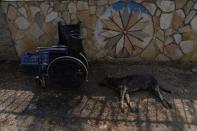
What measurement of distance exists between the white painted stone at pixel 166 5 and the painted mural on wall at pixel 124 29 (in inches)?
13.7

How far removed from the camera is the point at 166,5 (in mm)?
7086

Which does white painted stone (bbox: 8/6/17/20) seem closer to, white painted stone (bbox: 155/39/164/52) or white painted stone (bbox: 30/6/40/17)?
white painted stone (bbox: 30/6/40/17)

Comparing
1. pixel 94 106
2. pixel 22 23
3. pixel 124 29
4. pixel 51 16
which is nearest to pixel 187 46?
pixel 124 29

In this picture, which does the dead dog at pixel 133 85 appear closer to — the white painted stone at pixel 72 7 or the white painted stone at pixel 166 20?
the white painted stone at pixel 166 20

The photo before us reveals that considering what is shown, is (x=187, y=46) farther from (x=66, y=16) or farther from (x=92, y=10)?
(x=66, y=16)

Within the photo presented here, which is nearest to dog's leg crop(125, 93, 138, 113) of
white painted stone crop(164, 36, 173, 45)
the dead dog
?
the dead dog

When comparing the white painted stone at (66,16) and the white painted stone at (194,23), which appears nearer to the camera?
the white painted stone at (194,23)

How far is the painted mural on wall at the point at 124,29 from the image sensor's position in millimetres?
7230

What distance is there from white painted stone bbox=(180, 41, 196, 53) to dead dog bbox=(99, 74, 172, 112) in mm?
1418

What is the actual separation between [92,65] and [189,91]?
258 cm

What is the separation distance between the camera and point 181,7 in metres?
7.09

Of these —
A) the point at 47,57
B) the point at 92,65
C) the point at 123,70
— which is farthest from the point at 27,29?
the point at 123,70

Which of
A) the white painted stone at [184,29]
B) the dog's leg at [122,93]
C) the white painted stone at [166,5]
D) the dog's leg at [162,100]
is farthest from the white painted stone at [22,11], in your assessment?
A: the white painted stone at [184,29]

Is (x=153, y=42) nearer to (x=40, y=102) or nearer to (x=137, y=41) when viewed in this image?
(x=137, y=41)
